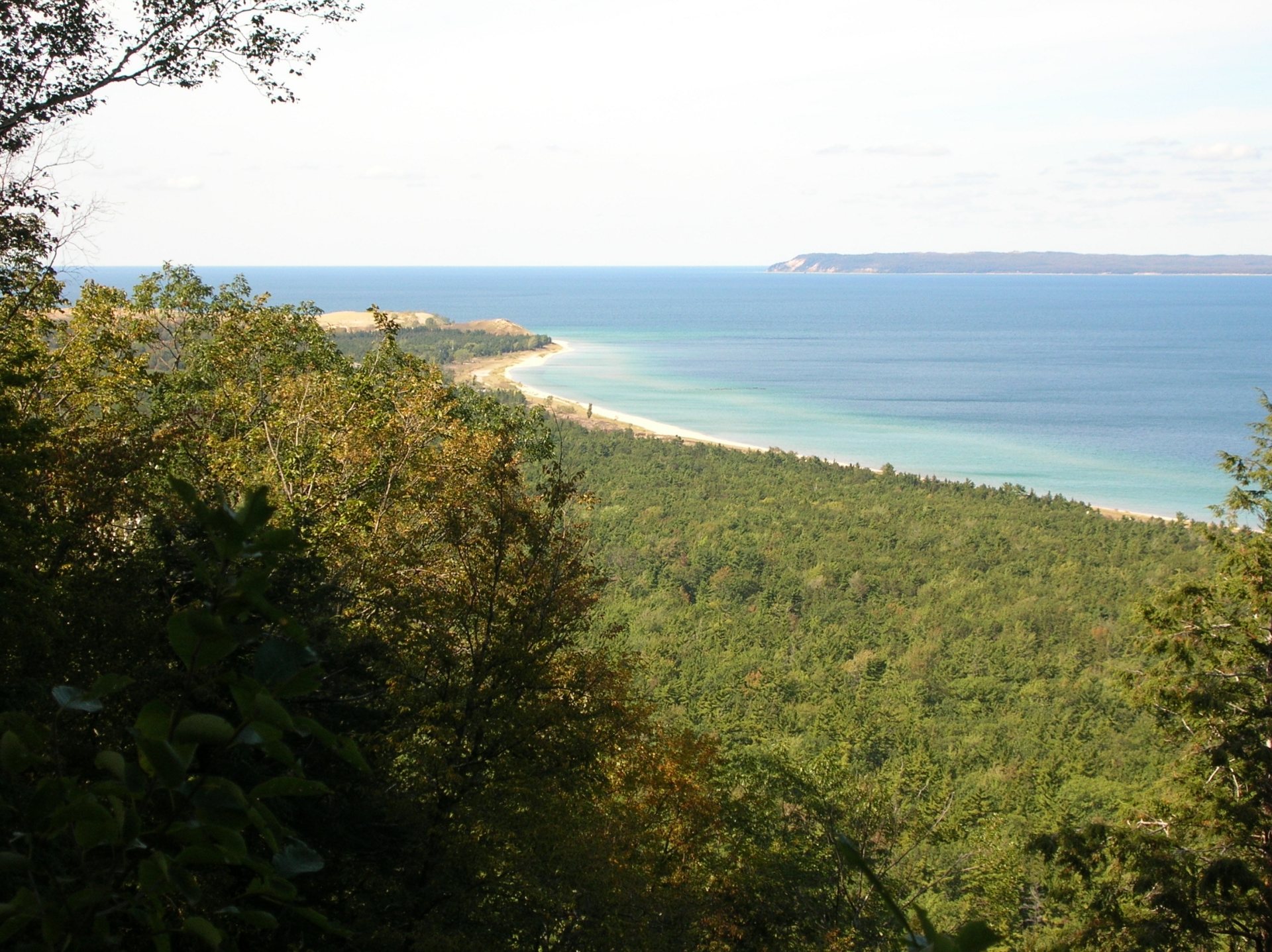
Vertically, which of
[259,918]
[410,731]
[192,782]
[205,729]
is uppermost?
[205,729]

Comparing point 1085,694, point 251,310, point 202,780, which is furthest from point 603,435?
point 202,780

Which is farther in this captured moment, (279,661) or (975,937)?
(279,661)

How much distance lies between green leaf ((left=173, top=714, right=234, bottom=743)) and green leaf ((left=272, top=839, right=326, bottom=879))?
9.8 inches

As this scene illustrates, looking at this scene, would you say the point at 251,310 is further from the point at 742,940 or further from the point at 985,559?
the point at 985,559

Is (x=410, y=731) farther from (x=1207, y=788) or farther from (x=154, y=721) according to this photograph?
(x=1207, y=788)

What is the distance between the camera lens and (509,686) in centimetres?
1005

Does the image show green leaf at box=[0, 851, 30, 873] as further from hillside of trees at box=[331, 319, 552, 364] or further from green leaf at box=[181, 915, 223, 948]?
hillside of trees at box=[331, 319, 552, 364]

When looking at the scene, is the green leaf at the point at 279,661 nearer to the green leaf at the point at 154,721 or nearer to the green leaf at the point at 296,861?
the green leaf at the point at 154,721

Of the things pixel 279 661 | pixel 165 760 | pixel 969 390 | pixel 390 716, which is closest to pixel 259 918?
pixel 165 760

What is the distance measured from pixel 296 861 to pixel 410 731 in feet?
26.4

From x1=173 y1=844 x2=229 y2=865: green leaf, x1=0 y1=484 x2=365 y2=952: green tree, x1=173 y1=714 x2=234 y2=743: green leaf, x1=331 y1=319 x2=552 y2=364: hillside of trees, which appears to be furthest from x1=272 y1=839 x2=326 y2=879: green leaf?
x1=331 y1=319 x2=552 y2=364: hillside of trees

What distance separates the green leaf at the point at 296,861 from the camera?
68.6 inches

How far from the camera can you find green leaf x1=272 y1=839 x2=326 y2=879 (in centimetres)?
174

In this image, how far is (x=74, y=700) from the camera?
5.47 ft
